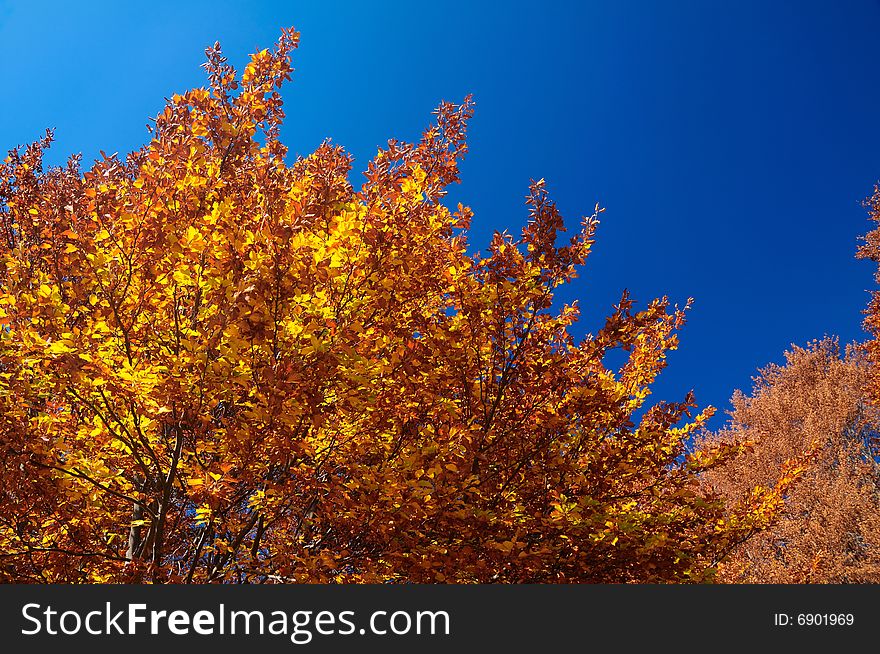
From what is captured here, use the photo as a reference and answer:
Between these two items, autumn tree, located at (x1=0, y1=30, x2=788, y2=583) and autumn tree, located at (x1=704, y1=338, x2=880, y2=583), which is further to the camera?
autumn tree, located at (x1=704, y1=338, x2=880, y2=583)

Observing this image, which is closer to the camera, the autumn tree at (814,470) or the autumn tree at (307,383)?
the autumn tree at (307,383)

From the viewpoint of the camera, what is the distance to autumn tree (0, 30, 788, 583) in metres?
3.63

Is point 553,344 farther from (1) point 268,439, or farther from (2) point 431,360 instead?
(1) point 268,439

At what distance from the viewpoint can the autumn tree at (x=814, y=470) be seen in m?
17.7

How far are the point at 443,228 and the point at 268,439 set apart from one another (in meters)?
2.20

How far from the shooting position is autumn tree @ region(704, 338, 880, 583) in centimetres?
1766

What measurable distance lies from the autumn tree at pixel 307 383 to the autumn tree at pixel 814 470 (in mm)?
10671

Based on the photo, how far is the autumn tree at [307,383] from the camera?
363 centimetres

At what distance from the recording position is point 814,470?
69.9ft

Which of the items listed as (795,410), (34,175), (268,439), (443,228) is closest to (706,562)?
(443,228)

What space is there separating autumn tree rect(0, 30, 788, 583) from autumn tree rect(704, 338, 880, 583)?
35.0 ft

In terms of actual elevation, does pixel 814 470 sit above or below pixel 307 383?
above

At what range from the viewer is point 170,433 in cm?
504

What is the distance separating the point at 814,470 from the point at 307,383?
76.7 feet
